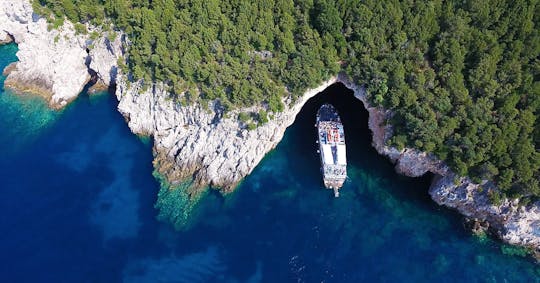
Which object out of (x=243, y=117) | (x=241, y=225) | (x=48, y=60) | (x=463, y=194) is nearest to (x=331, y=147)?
(x=243, y=117)

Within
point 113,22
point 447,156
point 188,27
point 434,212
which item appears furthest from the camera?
point 113,22

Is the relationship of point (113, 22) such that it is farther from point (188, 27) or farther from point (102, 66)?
point (188, 27)

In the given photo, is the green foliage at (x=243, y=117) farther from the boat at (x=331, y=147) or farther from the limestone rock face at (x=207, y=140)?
→ the boat at (x=331, y=147)

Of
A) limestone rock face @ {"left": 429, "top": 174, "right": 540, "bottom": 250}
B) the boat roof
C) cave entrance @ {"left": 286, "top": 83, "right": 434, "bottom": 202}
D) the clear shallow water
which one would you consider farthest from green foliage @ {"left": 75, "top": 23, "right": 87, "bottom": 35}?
limestone rock face @ {"left": 429, "top": 174, "right": 540, "bottom": 250}

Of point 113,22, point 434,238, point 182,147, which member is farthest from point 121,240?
point 434,238

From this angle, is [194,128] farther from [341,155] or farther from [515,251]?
[515,251]
